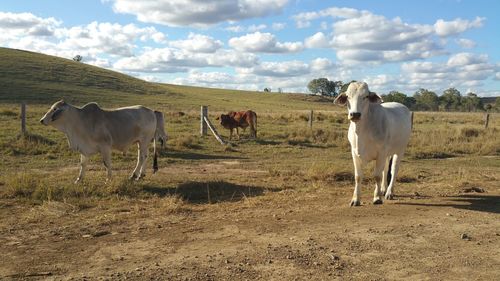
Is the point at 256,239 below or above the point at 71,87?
below

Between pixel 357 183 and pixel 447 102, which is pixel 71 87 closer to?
pixel 357 183

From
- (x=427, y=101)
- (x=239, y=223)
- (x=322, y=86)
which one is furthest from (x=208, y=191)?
(x=322, y=86)

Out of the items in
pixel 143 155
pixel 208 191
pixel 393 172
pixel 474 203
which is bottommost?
pixel 208 191

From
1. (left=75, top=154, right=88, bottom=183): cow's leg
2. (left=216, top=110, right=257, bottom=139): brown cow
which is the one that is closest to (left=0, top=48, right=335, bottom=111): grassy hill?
(left=216, top=110, right=257, bottom=139): brown cow

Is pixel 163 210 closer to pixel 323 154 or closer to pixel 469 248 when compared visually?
pixel 469 248

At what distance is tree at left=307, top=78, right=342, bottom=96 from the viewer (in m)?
126

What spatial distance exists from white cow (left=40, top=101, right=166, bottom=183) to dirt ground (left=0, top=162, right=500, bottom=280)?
262 centimetres

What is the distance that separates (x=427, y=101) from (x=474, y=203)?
→ 9961cm

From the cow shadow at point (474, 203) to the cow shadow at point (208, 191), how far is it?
10.3ft

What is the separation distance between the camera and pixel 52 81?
69438 millimetres

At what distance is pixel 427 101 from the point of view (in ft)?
335

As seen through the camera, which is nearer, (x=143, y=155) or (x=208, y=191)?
(x=208, y=191)

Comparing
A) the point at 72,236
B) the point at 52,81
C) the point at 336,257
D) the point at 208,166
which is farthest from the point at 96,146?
the point at 52,81

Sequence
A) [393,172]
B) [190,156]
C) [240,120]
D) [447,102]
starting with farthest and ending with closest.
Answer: [447,102] → [240,120] → [190,156] → [393,172]
